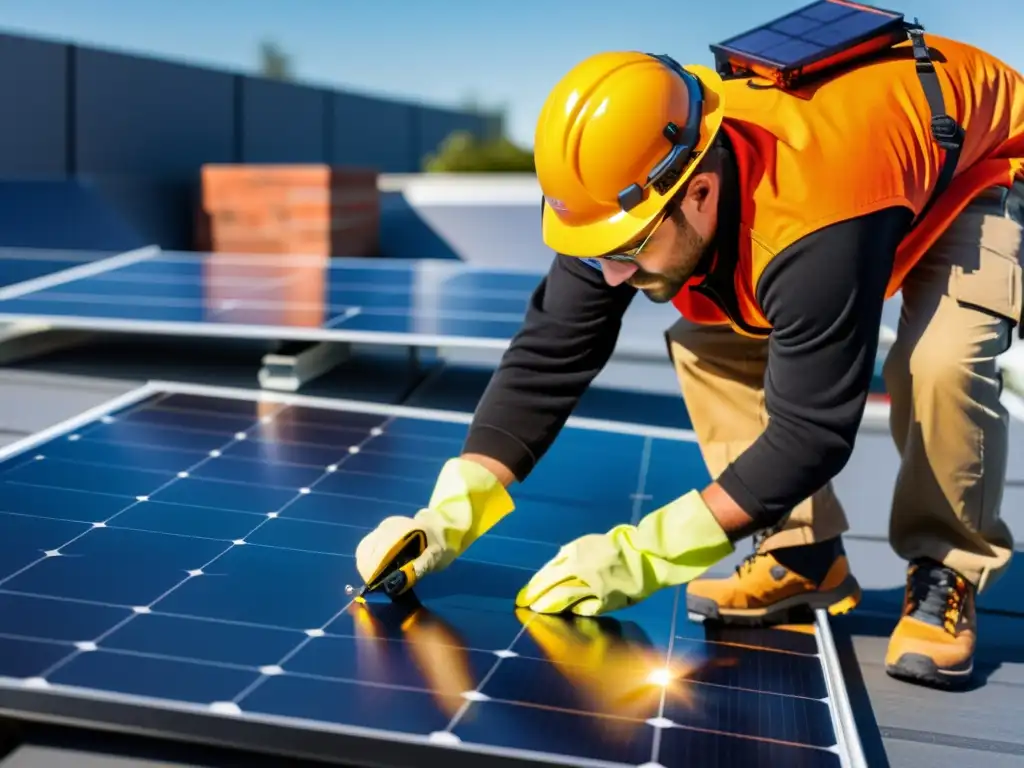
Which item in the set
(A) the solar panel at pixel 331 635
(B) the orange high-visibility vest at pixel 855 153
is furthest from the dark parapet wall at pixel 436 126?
(B) the orange high-visibility vest at pixel 855 153

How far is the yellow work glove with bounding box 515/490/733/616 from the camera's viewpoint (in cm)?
268

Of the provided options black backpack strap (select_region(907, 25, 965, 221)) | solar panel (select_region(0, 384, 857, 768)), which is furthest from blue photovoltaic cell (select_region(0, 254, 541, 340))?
black backpack strap (select_region(907, 25, 965, 221))

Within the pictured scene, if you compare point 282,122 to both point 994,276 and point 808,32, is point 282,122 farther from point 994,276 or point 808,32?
point 994,276

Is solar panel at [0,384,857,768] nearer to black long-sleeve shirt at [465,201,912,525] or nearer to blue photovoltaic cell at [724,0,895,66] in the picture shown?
black long-sleeve shirt at [465,201,912,525]

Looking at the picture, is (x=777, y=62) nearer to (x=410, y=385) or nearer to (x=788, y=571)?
(x=788, y=571)

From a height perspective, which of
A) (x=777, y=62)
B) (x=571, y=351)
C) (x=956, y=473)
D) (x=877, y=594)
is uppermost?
(x=777, y=62)

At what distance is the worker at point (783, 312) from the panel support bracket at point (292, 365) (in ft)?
7.72

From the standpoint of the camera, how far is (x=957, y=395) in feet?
9.56

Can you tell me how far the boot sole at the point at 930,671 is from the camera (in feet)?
9.73

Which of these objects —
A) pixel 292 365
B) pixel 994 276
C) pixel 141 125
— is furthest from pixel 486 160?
pixel 994 276

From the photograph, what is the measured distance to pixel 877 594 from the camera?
3.58 meters

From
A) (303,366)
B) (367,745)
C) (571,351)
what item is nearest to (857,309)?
(571,351)

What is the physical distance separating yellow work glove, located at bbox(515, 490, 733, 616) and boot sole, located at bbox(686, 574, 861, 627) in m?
0.37

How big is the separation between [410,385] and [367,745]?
3.72 m
